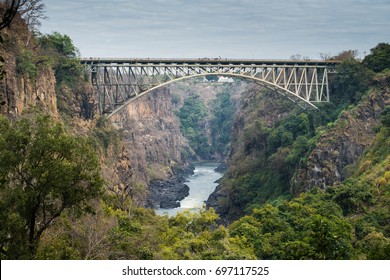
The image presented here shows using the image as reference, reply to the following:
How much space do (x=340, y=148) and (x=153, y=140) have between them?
1933 inches

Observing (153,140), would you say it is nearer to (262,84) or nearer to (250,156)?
(250,156)

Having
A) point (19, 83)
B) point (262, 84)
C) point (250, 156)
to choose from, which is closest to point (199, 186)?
point (250, 156)

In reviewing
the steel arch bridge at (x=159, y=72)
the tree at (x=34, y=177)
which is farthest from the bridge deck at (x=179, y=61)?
the tree at (x=34, y=177)

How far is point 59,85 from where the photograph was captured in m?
50.5

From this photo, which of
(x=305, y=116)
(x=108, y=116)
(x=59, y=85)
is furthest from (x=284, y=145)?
(x=59, y=85)

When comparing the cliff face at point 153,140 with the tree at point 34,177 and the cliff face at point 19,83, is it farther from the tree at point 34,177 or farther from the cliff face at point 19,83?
the tree at point 34,177

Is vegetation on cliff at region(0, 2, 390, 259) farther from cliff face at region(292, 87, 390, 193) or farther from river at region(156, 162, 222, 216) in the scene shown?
river at region(156, 162, 222, 216)

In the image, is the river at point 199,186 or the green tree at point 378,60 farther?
the river at point 199,186

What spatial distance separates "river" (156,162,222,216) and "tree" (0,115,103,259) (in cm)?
4057

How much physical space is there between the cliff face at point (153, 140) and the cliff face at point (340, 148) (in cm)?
2098

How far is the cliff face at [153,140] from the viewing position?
78.3 m

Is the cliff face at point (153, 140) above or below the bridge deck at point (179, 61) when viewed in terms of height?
below

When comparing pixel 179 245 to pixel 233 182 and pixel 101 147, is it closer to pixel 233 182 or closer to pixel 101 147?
pixel 101 147

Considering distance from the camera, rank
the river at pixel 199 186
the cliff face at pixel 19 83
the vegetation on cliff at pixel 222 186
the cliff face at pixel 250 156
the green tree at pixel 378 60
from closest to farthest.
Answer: the vegetation on cliff at pixel 222 186 < the cliff face at pixel 19 83 < the cliff face at pixel 250 156 < the green tree at pixel 378 60 < the river at pixel 199 186
